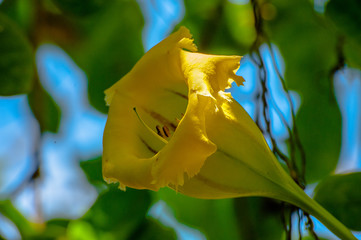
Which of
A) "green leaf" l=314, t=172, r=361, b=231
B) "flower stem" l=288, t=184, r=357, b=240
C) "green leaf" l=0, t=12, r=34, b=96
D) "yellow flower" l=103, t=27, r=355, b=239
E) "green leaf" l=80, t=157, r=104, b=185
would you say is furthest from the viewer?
"green leaf" l=80, t=157, r=104, b=185

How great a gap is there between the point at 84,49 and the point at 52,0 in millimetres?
151

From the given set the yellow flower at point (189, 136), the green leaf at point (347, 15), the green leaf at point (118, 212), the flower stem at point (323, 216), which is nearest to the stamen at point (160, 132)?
the yellow flower at point (189, 136)

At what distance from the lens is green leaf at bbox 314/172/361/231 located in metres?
0.85

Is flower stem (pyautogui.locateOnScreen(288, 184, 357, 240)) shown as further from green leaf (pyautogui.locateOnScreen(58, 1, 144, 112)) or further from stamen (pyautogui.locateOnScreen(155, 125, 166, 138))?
green leaf (pyautogui.locateOnScreen(58, 1, 144, 112))

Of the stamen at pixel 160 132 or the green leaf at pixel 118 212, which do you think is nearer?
the stamen at pixel 160 132

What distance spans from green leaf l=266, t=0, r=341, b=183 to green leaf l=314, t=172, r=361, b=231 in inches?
3.3

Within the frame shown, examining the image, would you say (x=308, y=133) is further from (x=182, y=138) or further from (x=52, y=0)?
(x=52, y=0)

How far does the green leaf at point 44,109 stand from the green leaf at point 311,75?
0.62m

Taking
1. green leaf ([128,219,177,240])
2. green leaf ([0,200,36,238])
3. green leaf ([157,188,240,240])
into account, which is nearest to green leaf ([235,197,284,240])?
green leaf ([157,188,240,240])

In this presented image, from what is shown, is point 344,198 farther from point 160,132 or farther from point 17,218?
point 17,218

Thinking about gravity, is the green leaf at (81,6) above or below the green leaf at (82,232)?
above

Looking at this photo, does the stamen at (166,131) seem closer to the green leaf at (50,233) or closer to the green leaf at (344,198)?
the green leaf at (344,198)

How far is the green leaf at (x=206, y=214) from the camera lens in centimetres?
100

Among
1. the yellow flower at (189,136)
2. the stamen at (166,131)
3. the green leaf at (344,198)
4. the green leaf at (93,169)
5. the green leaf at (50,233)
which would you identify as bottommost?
the green leaf at (50,233)
